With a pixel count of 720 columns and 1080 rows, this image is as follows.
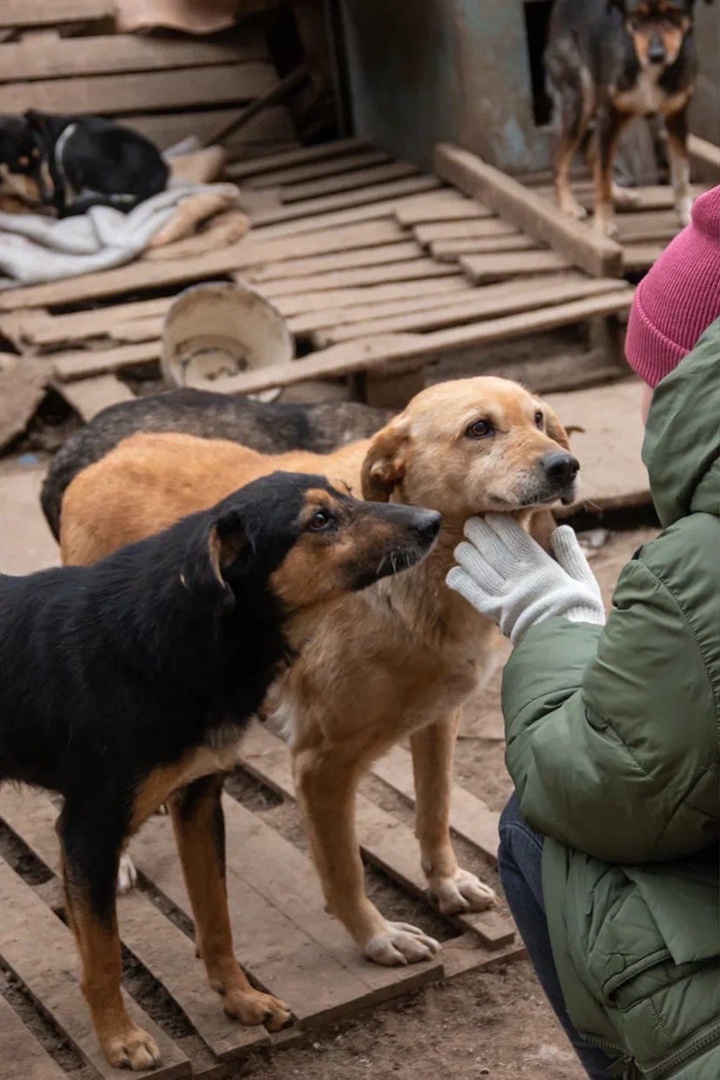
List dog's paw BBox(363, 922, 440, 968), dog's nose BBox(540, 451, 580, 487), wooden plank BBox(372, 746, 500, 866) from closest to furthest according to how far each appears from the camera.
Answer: dog's nose BBox(540, 451, 580, 487) < dog's paw BBox(363, 922, 440, 968) < wooden plank BBox(372, 746, 500, 866)

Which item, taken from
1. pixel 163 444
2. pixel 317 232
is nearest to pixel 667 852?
pixel 163 444

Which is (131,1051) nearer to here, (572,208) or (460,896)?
(460,896)

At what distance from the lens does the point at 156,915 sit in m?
3.99

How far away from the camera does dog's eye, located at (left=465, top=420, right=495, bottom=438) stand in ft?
11.2

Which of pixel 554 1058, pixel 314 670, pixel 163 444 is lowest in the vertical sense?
pixel 554 1058

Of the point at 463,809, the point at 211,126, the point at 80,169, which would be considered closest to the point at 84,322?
the point at 80,169

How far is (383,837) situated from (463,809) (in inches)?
10.8

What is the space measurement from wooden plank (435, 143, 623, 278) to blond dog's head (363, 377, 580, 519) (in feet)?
17.1

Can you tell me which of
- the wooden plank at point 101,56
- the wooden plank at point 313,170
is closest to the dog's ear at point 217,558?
the wooden plank at point 313,170

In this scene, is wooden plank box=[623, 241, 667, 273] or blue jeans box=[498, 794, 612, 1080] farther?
wooden plank box=[623, 241, 667, 273]

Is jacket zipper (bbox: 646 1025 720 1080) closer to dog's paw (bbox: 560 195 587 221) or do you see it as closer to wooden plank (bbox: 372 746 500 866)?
wooden plank (bbox: 372 746 500 866)

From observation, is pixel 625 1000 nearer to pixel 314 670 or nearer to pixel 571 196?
pixel 314 670

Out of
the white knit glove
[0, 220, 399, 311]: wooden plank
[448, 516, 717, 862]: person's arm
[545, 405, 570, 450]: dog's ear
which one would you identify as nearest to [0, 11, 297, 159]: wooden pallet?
[0, 220, 399, 311]: wooden plank

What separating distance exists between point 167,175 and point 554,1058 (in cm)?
784
